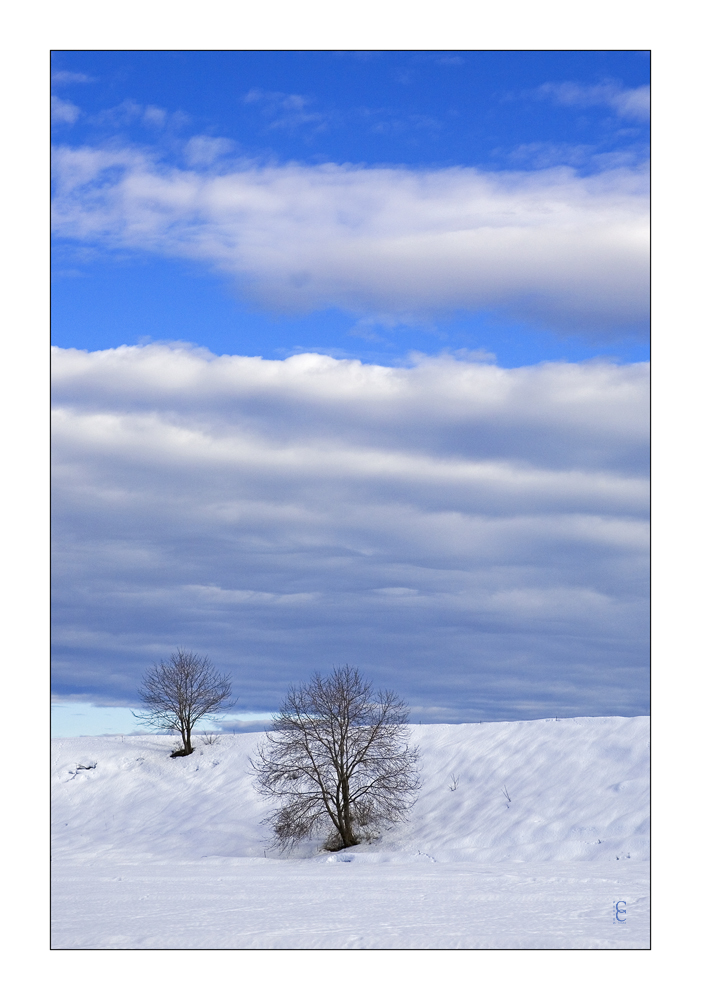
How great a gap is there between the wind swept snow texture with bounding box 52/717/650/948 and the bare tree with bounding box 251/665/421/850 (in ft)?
2.67

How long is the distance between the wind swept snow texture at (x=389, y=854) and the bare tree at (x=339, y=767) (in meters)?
0.81

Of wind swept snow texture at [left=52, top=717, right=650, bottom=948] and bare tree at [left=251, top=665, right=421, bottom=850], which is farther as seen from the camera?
bare tree at [left=251, top=665, right=421, bottom=850]

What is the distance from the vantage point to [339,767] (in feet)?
93.9

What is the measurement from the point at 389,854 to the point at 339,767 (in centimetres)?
378

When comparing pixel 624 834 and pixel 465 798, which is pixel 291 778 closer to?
pixel 465 798

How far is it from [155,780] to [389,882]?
23049 millimetres

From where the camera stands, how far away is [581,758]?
96.4 feet

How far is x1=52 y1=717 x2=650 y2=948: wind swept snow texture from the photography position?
12.4 meters

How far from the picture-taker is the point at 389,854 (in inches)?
1001

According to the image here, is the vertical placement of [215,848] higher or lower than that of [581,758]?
lower

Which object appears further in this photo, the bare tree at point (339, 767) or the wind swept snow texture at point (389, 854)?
the bare tree at point (339, 767)

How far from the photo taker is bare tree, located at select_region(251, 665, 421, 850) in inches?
1115

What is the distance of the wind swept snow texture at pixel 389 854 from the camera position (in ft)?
40.8
